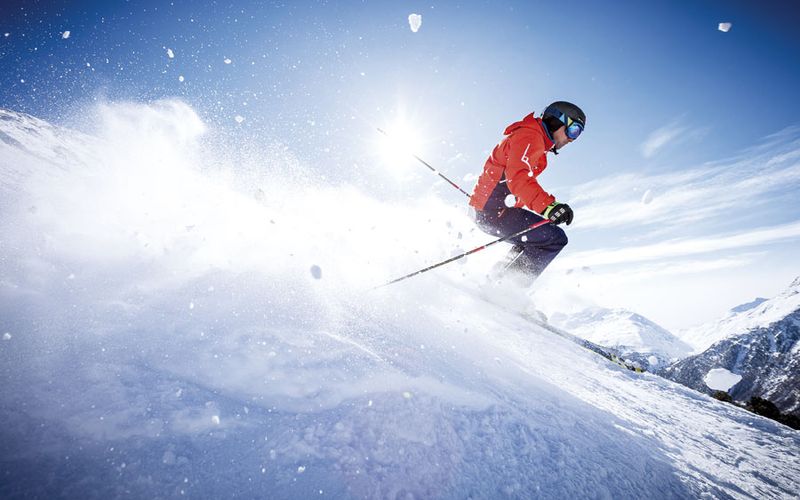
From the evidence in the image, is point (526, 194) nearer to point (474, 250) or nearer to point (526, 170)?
point (526, 170)

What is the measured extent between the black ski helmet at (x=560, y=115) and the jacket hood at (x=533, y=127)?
194mm

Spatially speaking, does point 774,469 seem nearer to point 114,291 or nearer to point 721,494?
point 721,494

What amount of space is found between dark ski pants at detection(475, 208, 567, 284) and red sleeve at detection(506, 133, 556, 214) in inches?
42.6

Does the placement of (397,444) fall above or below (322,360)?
below

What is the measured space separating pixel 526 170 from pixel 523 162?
0.14 m

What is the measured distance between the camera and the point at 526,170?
211 inches

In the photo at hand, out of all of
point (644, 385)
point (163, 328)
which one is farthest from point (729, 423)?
point (163, 328)

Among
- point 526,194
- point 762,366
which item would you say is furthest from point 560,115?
point 762,366

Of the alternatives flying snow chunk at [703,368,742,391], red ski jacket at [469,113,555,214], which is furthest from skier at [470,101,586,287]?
flying snow chunk at [703,368,742,391]

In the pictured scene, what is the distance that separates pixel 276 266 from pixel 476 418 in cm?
349

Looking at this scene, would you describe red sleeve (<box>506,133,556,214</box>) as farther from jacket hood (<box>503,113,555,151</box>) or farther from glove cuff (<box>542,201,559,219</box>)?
jacket hood (<box>503,113,555,151</box>)

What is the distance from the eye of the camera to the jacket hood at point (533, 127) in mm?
5504

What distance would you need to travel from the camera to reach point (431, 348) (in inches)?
152

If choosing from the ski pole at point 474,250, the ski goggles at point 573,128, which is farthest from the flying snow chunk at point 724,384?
the ski goggles at point 573,128
